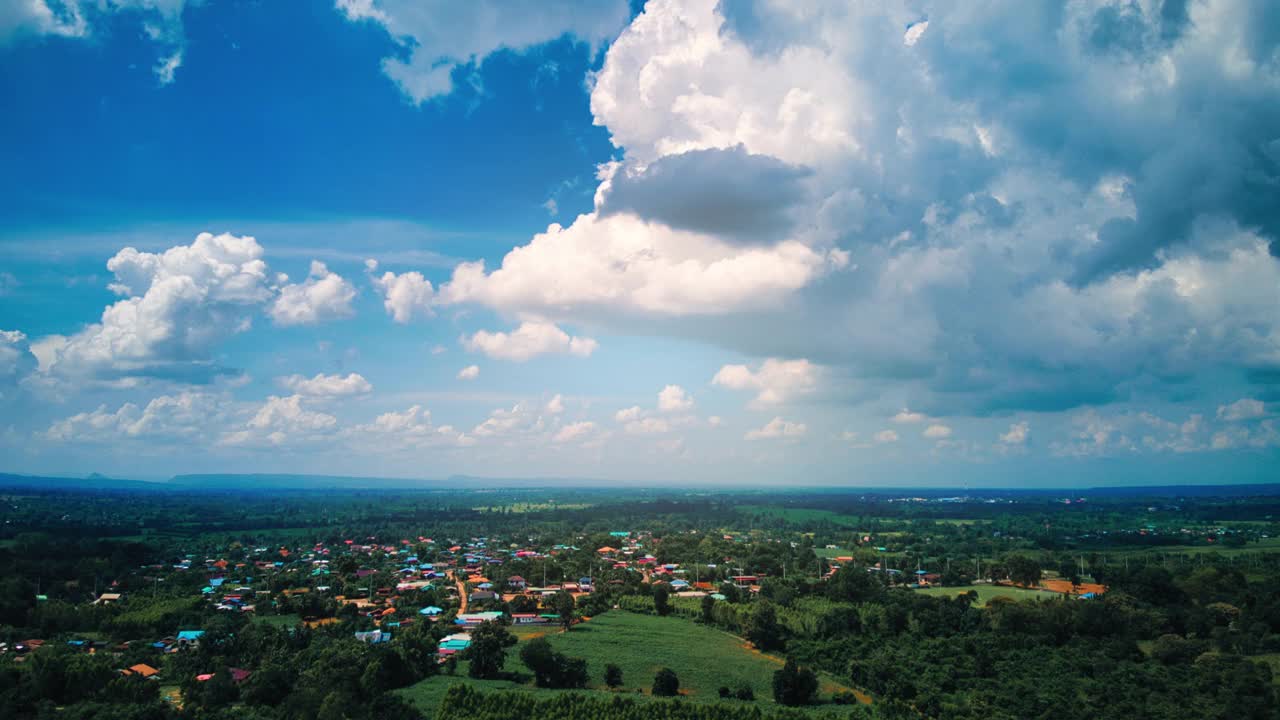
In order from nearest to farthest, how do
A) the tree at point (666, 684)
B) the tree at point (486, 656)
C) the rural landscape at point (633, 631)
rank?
the rural landscape at point (633, 631)
the tree at point (666, 684)
the tree at point (486, 656)

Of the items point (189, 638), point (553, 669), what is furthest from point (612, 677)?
point (189, 638)

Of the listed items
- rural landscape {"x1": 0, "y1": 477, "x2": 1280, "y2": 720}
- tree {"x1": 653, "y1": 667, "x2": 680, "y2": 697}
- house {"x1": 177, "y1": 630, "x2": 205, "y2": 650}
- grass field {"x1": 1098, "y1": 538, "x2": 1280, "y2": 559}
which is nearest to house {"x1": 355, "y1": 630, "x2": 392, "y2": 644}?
rural landscape {"x1": 0, "y1": 477, "x2": 1280, "y2": 720}

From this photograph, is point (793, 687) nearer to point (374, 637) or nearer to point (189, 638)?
point (374, 637)

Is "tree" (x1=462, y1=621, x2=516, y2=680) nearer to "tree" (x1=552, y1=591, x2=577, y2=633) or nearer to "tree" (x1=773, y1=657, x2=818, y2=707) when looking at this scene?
"tree" (x1=552, y1=591, x2=577, y2=633)

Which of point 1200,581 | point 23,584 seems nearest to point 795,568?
point 1200,581

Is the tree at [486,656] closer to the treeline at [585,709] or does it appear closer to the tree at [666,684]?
the treeline at [585,709]

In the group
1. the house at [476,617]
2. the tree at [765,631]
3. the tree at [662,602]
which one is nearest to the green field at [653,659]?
the tree at [765,631]
